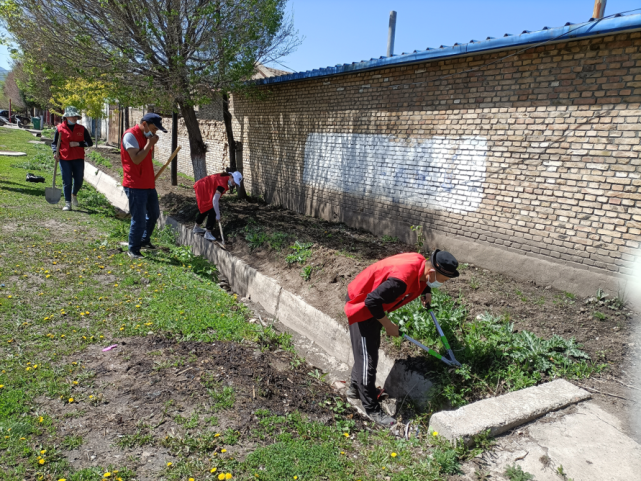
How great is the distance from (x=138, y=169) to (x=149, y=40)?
3607mm

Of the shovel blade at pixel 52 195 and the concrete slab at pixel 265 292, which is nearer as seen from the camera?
the concrete slab at pixel 265 292

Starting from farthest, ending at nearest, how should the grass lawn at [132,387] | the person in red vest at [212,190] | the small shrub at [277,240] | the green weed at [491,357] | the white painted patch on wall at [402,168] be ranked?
1. the person in red vest at [212,190]
2. the small shrub at [277,240]
3. the white painted patch on wall at [402,168]
4. the green weed at [491,357]
5. the grass lawn at [132,387]

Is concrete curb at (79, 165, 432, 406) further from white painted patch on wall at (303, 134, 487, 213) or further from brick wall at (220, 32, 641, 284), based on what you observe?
white painted patch on wall at (303, 134, 487, 213)

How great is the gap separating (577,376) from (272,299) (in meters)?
3.54

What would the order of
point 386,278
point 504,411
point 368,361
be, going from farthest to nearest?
1. point 368,361
2. point 386,278
3. point 504,411

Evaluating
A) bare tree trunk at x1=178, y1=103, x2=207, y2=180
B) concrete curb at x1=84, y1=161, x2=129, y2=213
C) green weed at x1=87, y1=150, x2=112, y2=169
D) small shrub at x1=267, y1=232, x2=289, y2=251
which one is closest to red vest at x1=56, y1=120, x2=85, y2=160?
concrete curb at x1=84, y1=161, x2=129, y2=213

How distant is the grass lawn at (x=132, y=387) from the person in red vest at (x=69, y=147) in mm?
2190

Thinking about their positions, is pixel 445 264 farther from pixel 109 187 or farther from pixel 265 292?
pixel 109 187

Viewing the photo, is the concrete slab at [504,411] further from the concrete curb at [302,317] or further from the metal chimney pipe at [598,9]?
the metal chimney pipe at [598,9]

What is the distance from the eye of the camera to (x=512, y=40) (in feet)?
17.3

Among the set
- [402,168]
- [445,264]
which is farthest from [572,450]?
[402,168]

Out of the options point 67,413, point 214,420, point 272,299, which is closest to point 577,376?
point 214,420

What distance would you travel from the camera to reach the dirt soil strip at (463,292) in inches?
151

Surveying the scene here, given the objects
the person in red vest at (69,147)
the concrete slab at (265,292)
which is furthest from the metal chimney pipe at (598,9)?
the person in red vest at (69,147)
